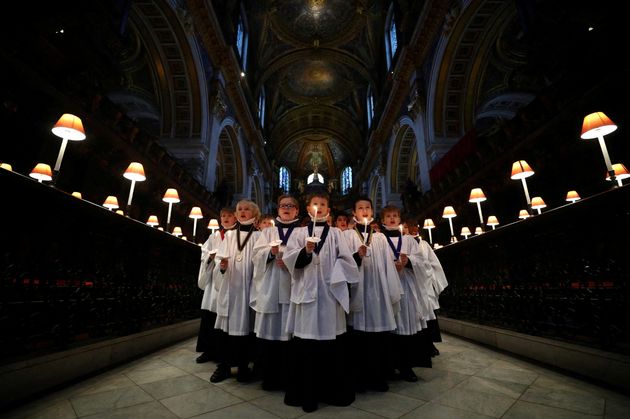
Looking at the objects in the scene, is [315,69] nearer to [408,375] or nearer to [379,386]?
[408,375]

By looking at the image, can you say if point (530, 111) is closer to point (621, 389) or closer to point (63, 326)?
point (621, 389)

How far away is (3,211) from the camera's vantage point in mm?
2135

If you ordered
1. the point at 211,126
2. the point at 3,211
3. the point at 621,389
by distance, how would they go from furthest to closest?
the point at 211,126 < the point at 3,211 < the point at 621,389

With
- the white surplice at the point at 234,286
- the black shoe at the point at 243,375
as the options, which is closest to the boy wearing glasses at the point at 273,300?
the black shoe at the point at 243,375

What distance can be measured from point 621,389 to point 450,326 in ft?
9.84

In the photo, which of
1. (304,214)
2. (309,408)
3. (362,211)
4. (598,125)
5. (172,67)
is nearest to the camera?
Result: (309,408)

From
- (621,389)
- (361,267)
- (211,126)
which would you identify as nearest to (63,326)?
(361,267)

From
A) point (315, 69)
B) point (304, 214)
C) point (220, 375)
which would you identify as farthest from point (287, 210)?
point (315, 69)

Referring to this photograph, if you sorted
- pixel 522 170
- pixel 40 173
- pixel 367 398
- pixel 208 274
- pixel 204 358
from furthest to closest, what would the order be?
1. pixel 40 173
2. pixel 522 170
3. pixel 208 274
4. pixel 204 358
5. pixel 367 398

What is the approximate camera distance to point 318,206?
2357mm

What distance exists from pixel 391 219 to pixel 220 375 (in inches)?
86.8

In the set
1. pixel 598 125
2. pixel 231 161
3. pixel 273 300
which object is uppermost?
pixel 231 161

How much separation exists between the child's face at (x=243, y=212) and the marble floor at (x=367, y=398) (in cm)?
152

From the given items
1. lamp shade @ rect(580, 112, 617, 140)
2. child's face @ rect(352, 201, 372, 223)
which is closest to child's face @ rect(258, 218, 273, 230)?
child's face @ rect(352, 201, 372, 223)
